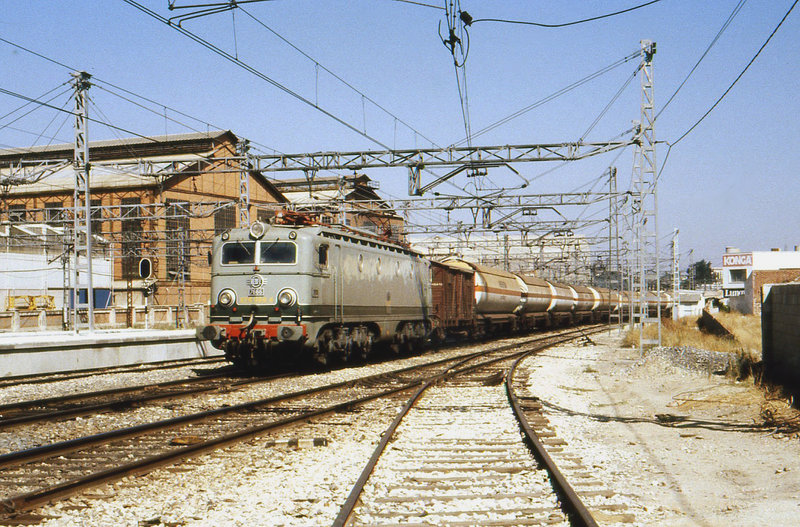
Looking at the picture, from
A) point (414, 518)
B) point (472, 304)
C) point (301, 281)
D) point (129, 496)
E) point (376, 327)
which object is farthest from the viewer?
point (472, 304)

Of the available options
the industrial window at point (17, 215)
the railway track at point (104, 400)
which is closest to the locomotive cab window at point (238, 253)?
the railway track at point (104, 400)

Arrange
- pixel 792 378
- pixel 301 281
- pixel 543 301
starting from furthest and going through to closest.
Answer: pixel 543 301, pixel 301 281, pixel 792 378

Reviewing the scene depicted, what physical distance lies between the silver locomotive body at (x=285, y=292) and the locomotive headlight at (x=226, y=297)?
0.07 feet

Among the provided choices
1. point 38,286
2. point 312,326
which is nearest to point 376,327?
point 312,326

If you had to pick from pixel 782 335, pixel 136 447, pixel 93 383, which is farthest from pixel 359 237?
pixel 136 447

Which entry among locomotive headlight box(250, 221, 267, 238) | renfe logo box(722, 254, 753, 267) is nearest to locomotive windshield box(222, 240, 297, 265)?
locomotive headlight box(250, 221, 267, 238)

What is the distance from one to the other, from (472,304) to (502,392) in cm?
1500

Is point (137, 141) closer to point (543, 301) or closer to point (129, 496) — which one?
point (543, 301)

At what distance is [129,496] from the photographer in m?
6.00

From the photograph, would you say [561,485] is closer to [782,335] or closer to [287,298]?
[782,335]

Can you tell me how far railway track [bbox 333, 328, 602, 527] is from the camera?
538 cm

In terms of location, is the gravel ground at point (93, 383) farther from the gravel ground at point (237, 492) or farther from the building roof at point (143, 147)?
the building roof at point (143, 147)

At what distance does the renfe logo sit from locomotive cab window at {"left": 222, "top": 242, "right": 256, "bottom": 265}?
77149 millimetres

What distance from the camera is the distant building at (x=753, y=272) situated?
45031mm
